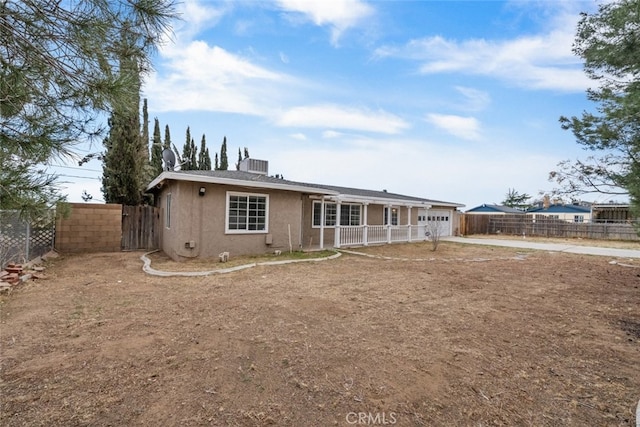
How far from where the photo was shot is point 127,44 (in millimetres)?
2633

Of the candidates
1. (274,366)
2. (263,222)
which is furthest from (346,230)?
(274,366)

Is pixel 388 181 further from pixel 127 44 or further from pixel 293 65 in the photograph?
pixel 127 44

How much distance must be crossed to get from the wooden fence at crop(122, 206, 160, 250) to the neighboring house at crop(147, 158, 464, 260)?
33 centimetres

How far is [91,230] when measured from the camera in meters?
10.9

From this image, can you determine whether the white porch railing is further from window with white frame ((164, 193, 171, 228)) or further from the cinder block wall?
the cinder block wall

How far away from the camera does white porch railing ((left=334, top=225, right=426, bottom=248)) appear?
14.3 m

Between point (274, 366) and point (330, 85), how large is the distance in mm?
12446

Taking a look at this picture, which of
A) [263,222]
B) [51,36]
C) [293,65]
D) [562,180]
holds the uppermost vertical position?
[293,65]

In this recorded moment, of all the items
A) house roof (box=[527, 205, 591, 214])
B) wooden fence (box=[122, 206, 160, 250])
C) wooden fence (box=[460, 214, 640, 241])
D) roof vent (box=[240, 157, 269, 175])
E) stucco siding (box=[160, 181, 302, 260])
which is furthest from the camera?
house roof (box=[527, 205, 591, 214])

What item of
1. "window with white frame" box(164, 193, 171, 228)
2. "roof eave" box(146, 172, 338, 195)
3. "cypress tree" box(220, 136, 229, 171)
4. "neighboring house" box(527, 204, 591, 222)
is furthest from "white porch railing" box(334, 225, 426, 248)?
"cypress tree" box(220, 136, 229, 171)

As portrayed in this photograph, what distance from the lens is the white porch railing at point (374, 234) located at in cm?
1434

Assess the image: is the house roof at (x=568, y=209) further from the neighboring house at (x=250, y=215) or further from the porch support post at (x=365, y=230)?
the porch support post at (x=365, y=230)

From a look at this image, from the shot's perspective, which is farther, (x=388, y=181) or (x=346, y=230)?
(x=388, y=181)

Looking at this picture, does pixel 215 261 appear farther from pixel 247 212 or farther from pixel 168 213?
pixel 168 213
